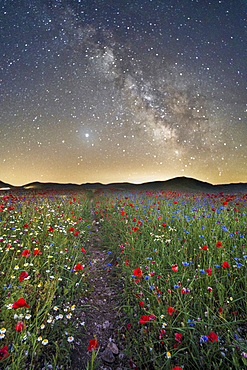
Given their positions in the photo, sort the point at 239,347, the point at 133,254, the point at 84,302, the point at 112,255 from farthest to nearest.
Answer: the point at 112,255 → the point at 133,254 → the point at 84,302 → the point at 239,347

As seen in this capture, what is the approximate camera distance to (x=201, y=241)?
3791mm

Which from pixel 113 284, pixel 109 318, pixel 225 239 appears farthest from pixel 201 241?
pixel 109 318

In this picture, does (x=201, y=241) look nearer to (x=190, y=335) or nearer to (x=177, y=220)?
(x=177, y=220)

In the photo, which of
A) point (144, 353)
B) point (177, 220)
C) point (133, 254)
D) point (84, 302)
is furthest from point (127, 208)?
point (144, 353)

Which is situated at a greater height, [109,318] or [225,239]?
[225,239]

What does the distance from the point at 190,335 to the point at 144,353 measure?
60 cm

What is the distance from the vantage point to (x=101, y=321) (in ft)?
8.16

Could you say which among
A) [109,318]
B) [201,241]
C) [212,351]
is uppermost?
[201,241]

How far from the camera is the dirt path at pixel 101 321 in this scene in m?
1.91

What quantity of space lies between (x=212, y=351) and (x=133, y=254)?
7.08ft

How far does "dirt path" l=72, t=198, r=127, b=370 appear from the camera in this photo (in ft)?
6.25

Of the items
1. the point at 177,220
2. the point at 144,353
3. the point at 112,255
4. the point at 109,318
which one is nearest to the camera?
the point at 144,353

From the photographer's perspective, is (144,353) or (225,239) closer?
(144,353)

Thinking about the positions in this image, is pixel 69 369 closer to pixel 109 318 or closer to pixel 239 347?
pixel 109 318
